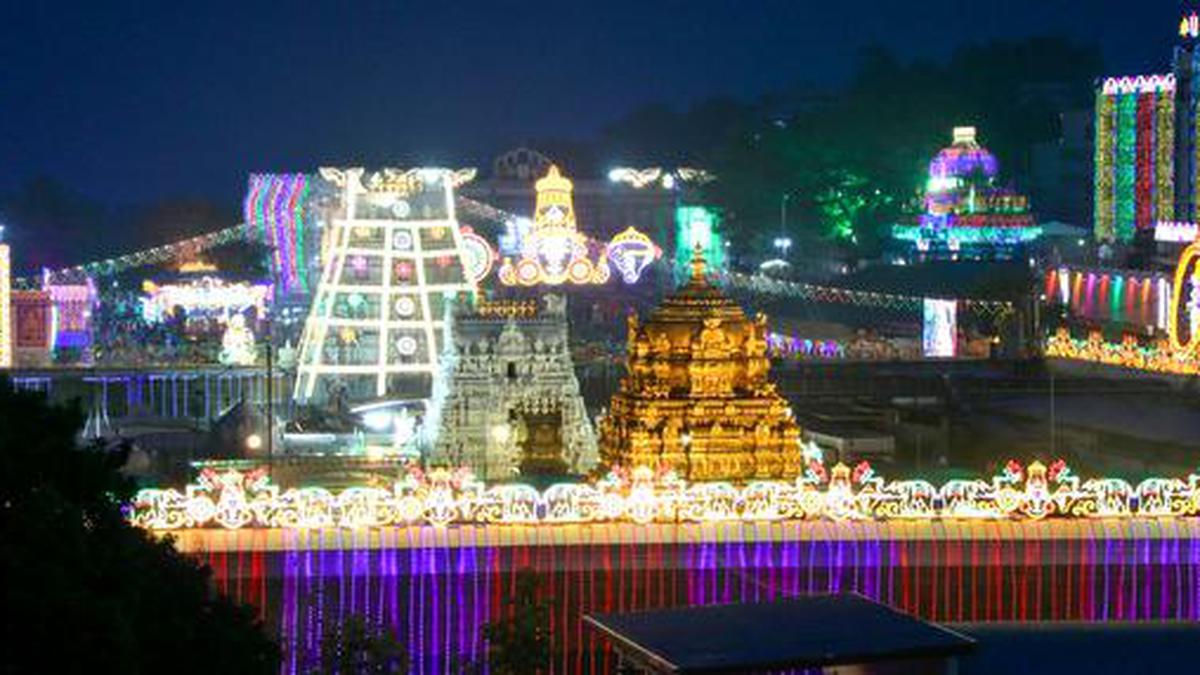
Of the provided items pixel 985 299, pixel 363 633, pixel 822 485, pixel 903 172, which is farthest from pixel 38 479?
pixel 903 172

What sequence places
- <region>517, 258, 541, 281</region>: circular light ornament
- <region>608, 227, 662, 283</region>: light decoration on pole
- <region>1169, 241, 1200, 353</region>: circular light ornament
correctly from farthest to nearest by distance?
<region>608, 227, 662, 283</region>: light decoration on pole
<region>517, 258, 541, 281</region>: circular light ornament
<region>1169, 241, 1200, 353</region>: circular light ornament

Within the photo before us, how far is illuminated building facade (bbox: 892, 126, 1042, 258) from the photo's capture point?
200 ft

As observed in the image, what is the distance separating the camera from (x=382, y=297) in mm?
38781

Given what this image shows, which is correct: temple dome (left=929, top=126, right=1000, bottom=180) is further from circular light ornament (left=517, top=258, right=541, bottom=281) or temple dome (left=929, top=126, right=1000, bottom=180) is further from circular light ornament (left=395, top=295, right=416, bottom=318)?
circular light ornament (left=395, top=295, right=416, bottom=318)

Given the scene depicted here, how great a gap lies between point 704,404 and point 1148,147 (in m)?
30.5

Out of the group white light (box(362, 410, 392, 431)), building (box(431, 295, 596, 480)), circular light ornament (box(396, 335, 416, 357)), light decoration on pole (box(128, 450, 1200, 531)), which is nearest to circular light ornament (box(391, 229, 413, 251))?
circular light ornament (box(396, 335, 416, 357))

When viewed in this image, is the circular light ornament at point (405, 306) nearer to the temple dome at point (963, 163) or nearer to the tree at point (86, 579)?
the tree at point (86, 579)

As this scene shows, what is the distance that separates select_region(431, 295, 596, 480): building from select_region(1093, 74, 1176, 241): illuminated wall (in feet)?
76.4

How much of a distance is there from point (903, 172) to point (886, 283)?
38.5ft

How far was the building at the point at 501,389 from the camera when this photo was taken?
2956 cm

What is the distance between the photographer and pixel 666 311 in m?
23.9

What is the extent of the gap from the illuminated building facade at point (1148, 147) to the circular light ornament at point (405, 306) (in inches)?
676

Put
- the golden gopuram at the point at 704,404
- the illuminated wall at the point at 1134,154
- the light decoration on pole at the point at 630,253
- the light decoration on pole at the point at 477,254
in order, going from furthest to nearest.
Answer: the light decoration on pole at the point at 630,253
the illuminated wall at the point at 1134,154
the light decoration on pole at the point at 477,254
the golden gopuram at the point at 704,404

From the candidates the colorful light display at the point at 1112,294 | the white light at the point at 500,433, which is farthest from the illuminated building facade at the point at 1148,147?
the white light at the point at 500,433
